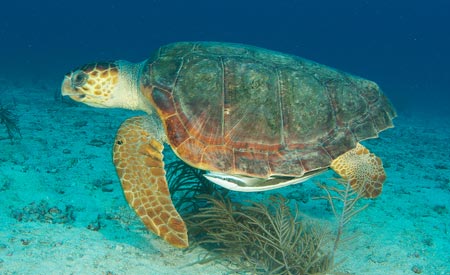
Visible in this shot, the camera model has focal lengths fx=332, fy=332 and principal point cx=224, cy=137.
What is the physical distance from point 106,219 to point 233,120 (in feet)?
6.29

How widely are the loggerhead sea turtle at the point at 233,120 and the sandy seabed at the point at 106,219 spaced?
2.12 ft

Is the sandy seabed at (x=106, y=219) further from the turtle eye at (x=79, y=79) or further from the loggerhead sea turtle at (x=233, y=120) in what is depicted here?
the turtle eye at (x=79, y=79)

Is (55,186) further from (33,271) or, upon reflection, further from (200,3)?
(200,3)

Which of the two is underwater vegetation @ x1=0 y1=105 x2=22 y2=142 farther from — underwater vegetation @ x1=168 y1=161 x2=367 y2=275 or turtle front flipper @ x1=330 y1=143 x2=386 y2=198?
turtle front flipper @ x1=330 y1=143 x2=386 y2=198

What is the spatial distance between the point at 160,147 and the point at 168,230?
3.22 ft

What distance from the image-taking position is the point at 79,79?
394cm

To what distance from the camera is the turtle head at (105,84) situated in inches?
155

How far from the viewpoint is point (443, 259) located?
3.64m

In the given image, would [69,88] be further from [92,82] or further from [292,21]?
[292,21]

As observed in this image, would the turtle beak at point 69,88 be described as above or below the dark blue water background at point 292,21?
below

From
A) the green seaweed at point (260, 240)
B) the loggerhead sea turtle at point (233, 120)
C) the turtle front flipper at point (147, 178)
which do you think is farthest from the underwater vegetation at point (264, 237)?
the turtle front flipper at point (147, 178)

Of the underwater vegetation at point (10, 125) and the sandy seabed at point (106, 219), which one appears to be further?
the underwater vegetation at point (10, 125)

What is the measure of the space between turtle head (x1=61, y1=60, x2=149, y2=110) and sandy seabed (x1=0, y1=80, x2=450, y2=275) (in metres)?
1.33

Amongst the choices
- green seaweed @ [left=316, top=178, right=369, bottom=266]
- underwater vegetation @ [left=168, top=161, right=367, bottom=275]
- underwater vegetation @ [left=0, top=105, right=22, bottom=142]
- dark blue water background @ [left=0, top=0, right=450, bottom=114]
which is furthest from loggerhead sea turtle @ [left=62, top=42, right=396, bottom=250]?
dark blue water background @ [left=0, top=0, right=450, bottom=114]
